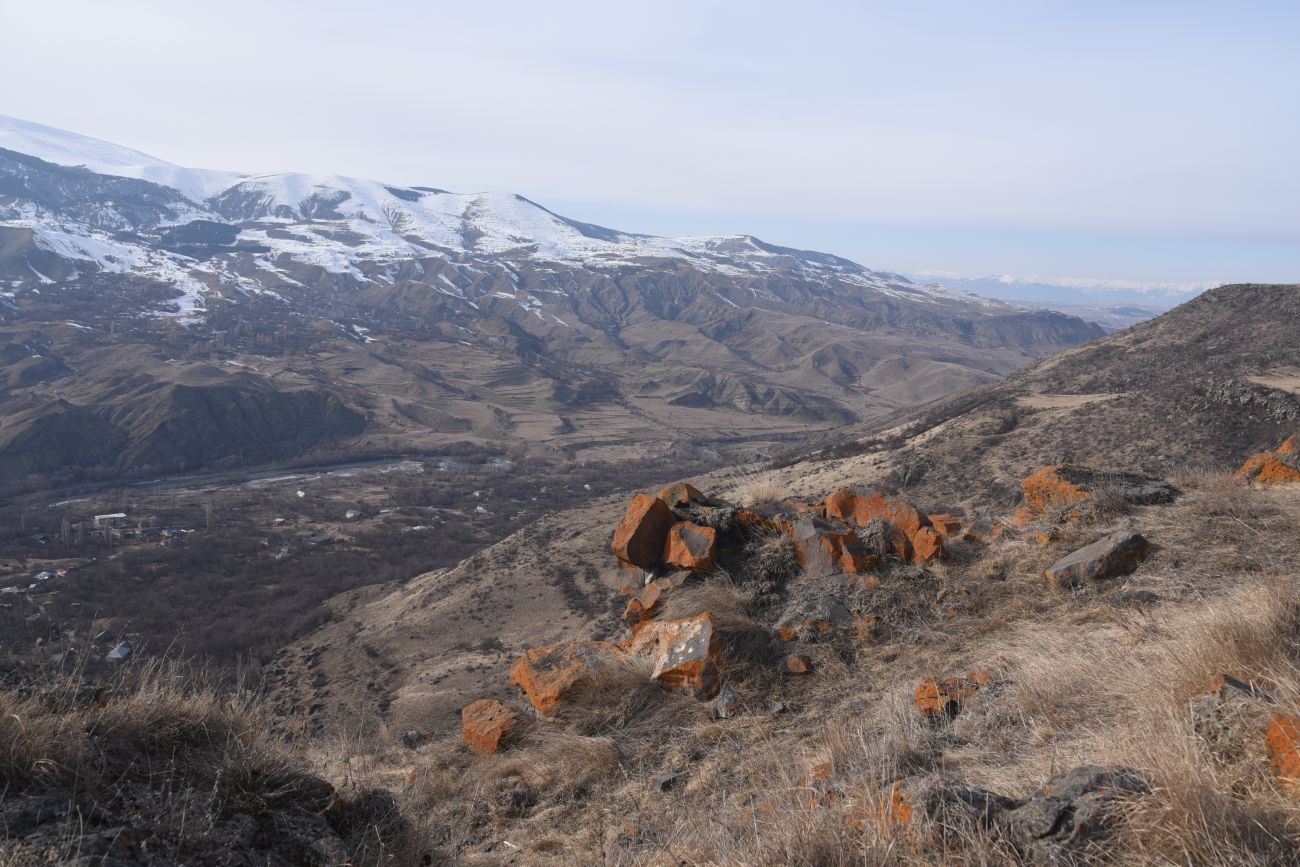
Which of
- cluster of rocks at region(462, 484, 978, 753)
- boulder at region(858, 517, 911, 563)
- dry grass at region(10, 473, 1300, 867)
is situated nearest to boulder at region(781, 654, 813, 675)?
cluster of rocks at region(462, 484, 978, 753)

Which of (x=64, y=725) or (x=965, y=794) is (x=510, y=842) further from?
(x=965, y=794)

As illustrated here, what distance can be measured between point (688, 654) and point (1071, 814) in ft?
12.8

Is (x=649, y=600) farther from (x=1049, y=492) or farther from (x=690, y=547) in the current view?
(x=1049, y=492)

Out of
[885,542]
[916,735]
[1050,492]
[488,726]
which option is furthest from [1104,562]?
[488,726]

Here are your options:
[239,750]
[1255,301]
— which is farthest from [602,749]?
[1255,301]

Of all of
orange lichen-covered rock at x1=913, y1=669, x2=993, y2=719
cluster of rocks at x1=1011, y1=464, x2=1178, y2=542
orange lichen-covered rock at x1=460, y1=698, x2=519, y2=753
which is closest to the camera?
orange lichen-covered rock at x1=913, y1=669, x2=993, y2=719

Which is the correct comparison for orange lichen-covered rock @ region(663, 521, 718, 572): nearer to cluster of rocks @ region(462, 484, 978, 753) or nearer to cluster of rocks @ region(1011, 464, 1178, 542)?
A: cluster of rocks @ region(462, 484, 978, 753)

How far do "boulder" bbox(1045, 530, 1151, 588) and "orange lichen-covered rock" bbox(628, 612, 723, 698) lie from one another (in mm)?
3384

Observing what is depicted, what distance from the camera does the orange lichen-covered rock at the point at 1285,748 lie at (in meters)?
2.34

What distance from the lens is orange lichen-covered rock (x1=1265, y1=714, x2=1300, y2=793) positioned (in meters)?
2.34

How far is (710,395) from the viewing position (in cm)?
11419

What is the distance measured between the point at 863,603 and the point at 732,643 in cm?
173

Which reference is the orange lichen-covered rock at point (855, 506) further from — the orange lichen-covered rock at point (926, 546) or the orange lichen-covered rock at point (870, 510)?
the orange lichen-covered rock at point (926, 546)

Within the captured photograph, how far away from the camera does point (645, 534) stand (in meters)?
8.95
